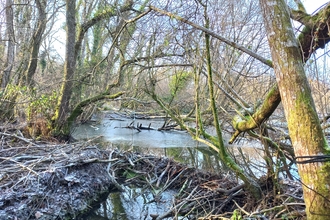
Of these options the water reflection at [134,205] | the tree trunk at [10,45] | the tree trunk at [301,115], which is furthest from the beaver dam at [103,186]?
the tree trunk at [10,45]

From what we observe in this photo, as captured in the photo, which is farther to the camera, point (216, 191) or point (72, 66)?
point (72, 66)

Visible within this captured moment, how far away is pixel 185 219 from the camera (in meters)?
4.78

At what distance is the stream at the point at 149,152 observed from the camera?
5328 millimetres

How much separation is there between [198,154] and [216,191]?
4.80 m

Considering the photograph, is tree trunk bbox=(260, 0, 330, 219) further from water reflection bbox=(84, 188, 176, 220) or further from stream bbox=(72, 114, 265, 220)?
water reflection bbox=(84, 188, 176, 220)

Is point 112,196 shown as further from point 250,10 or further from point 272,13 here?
point 250,10

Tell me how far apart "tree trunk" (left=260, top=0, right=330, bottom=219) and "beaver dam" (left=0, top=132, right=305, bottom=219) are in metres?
0.85

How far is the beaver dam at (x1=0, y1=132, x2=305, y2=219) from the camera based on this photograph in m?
4.14

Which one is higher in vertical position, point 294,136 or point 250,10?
point 250,10

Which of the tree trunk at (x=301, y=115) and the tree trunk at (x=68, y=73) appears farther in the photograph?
the tree trunk at (x=68, y=73)

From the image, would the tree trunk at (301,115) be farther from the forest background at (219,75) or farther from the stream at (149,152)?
the stream at (149,152)

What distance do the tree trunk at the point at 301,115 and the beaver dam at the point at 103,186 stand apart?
0.85 metres

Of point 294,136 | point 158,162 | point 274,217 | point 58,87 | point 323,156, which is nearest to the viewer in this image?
point 323,156

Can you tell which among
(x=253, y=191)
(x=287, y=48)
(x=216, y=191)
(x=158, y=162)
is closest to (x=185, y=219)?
(x=216, y=191)
